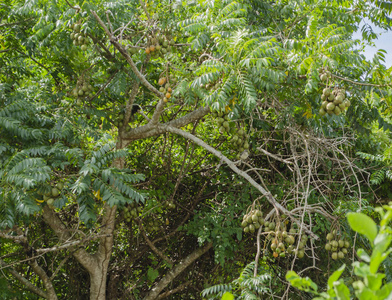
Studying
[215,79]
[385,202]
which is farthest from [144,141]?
[385,202]

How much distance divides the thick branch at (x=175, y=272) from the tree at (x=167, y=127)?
0.02 meters

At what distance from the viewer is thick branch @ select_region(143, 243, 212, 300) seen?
5.15 m

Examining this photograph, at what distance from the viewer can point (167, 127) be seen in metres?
4.39

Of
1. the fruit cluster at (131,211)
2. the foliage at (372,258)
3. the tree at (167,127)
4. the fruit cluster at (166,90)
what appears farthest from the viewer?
the fruit cluster at (131,211)

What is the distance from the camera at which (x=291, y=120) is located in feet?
14.0

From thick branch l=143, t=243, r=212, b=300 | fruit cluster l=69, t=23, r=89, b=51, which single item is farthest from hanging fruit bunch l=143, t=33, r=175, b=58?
thick branch l=143, t=243, r=212, b=300

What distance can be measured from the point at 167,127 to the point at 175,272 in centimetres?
191

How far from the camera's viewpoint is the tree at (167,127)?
3270 mm

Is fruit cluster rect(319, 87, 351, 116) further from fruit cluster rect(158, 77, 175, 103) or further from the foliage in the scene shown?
the foliage

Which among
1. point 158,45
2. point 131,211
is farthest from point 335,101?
point 131,211

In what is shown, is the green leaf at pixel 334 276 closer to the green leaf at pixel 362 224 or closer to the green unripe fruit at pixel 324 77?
the green leaf at pixel 362 224

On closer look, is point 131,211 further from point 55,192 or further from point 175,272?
point 55,192

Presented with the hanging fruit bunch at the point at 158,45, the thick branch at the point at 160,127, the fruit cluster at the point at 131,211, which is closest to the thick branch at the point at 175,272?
the fruit cluster at the point at 131,211

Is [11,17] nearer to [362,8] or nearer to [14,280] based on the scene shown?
[14,280]
